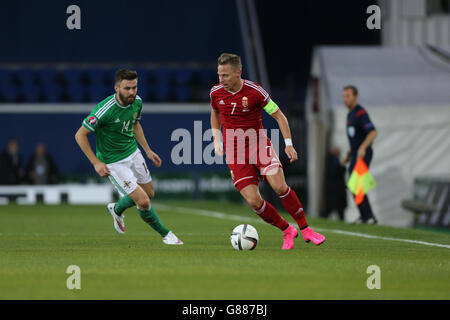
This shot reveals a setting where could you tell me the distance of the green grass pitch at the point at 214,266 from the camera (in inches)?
240

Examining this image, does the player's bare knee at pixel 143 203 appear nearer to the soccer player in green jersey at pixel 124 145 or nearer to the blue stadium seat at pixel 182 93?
the soccer player in green jersey at pixel 124 145

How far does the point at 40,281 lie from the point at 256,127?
133 inches

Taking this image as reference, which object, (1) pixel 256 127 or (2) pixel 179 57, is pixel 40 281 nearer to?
(1) pixel 256 127

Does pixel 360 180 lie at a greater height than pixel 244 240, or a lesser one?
lesser

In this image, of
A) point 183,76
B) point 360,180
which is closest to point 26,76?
point 183,76

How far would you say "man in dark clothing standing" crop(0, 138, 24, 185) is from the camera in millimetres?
25172

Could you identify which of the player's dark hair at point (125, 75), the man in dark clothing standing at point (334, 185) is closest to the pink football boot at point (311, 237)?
the player's dark hair at point (125, 75)

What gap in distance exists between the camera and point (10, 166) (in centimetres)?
2517

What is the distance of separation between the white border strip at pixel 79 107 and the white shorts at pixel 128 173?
17875 mm

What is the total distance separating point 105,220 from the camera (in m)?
16.2

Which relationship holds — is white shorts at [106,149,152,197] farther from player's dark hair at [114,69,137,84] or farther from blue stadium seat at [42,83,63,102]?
blue stadium seat at [42,83,63,102]

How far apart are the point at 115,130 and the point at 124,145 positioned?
0.78ft

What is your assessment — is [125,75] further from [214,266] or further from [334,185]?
[334,185]
